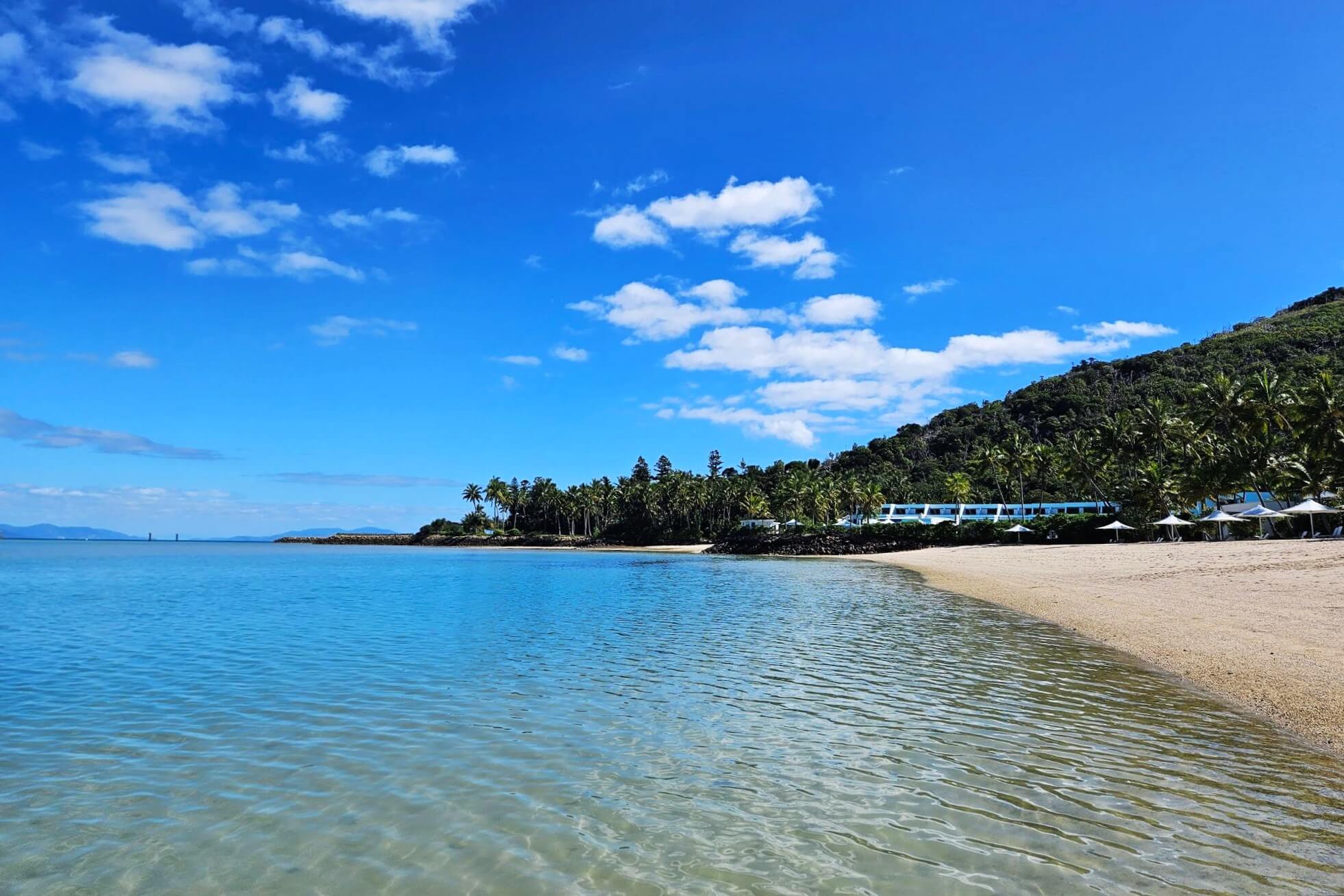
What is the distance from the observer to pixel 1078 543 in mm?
71375

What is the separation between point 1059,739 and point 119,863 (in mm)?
11172

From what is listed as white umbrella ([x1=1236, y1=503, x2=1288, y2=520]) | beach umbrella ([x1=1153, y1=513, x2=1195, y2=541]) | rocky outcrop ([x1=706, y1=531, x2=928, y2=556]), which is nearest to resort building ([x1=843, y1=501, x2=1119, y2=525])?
rocky outcrop ([x1=706, y1=531, x2=928, y2=556])

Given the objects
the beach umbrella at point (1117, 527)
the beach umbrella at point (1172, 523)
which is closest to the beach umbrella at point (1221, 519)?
the beach umbrella at point (1172, 523)

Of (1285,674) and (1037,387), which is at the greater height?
(1037,387)

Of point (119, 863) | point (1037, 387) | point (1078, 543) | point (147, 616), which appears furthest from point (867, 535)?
point (1037, 387)

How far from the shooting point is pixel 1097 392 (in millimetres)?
151375

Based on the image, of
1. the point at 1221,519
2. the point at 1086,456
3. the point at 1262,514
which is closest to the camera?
the point at 1262,514

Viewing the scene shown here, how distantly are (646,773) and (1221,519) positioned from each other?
225ft

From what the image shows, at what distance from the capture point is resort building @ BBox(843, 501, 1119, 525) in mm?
99938

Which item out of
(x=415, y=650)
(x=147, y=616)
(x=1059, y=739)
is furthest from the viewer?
(x=147, y=616)

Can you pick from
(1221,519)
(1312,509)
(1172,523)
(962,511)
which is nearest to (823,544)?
(962,511)

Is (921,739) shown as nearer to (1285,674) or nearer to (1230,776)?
(1230,776)

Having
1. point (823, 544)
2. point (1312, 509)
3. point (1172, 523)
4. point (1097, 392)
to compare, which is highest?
point (1097, 392)

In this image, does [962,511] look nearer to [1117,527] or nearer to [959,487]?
[959,487]
